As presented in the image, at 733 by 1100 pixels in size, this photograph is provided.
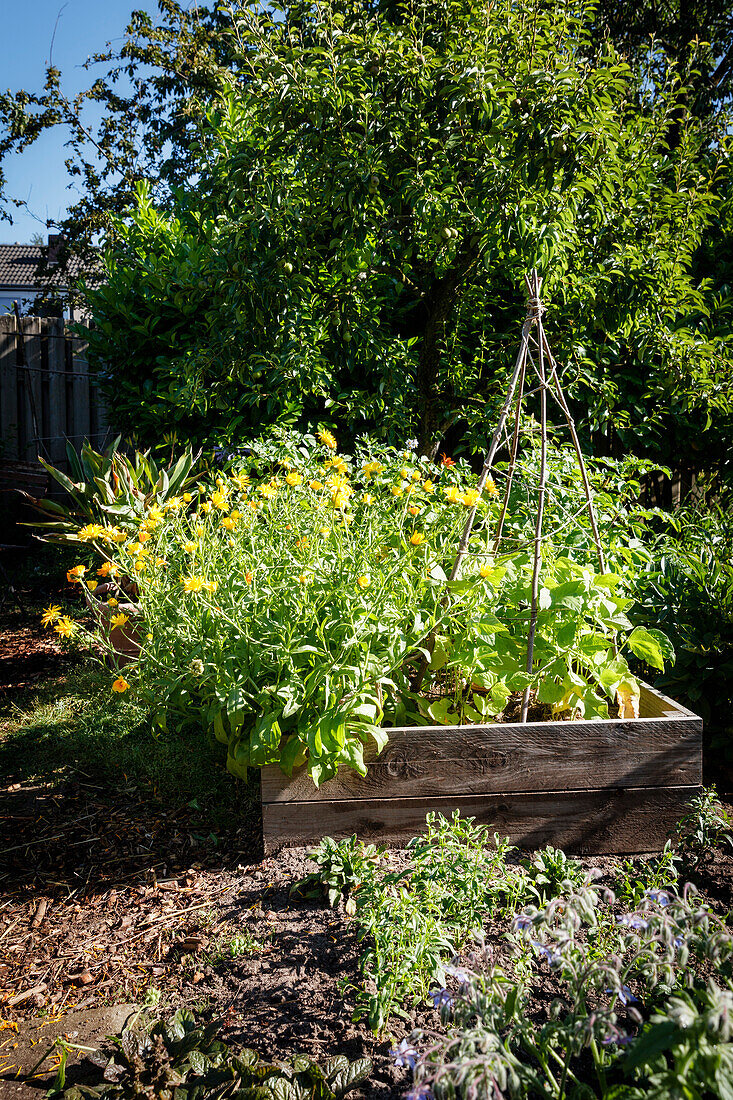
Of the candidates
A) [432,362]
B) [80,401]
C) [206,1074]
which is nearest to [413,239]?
[432,362]

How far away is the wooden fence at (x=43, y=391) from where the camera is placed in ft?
22.9

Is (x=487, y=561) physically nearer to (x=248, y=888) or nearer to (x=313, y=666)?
(x=313, y=666)

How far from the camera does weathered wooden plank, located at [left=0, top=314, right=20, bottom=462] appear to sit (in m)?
6.92

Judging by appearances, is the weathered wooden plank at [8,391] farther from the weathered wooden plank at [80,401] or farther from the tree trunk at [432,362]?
the tree trunk at [432,362]

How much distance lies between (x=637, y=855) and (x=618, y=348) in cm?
330

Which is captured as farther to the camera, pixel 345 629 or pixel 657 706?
pixel 657 706

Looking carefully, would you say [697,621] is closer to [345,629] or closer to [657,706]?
[657,706]

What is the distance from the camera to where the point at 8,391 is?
7.05 metres

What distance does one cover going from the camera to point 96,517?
3789 millimetres

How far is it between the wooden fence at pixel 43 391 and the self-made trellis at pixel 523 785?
18.7ft

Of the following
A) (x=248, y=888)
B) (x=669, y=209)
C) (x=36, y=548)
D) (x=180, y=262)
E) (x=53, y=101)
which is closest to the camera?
(x=248, y=888)

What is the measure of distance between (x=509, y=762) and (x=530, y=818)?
0.63ft

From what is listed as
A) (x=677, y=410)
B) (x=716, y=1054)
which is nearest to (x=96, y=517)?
(x=677, y=410)

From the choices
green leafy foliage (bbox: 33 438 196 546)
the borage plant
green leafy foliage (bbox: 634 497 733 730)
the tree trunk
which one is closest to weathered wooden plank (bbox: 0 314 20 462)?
green leafy foliage (bbox: 33 438 196 546)
